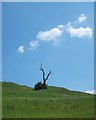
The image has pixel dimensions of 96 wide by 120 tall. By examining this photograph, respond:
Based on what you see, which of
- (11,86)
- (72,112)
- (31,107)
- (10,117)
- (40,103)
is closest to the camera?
(10,117)

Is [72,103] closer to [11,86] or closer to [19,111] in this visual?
[19,111]

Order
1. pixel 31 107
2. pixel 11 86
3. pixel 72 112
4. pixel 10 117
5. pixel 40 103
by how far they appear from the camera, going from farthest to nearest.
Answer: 1. pixel 11 86
2. pixel 40 103
3. pixel 31 107
4. pixel 72 112
5. pixel 10 117

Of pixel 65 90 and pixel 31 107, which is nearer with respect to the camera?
pixel 31 107

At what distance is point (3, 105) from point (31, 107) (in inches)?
185

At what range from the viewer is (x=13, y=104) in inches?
2136

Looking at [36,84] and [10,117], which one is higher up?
[36,84]

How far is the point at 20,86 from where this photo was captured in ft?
314

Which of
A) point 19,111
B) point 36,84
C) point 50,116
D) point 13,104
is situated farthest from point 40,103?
point 36,84

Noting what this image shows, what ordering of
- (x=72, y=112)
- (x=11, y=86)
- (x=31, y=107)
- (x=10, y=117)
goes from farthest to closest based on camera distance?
(x=11, y=86)
(x=31, y=107)
(x=72, y=112)
(x=10, y=117)

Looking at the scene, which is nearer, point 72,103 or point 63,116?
point 63,116

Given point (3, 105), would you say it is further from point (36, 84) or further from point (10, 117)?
point (36, 84)

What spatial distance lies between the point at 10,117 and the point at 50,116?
456cm

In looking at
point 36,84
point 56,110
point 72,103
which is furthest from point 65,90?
point 56,110

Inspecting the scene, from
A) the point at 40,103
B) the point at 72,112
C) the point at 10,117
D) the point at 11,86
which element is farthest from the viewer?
the point at 11,86
